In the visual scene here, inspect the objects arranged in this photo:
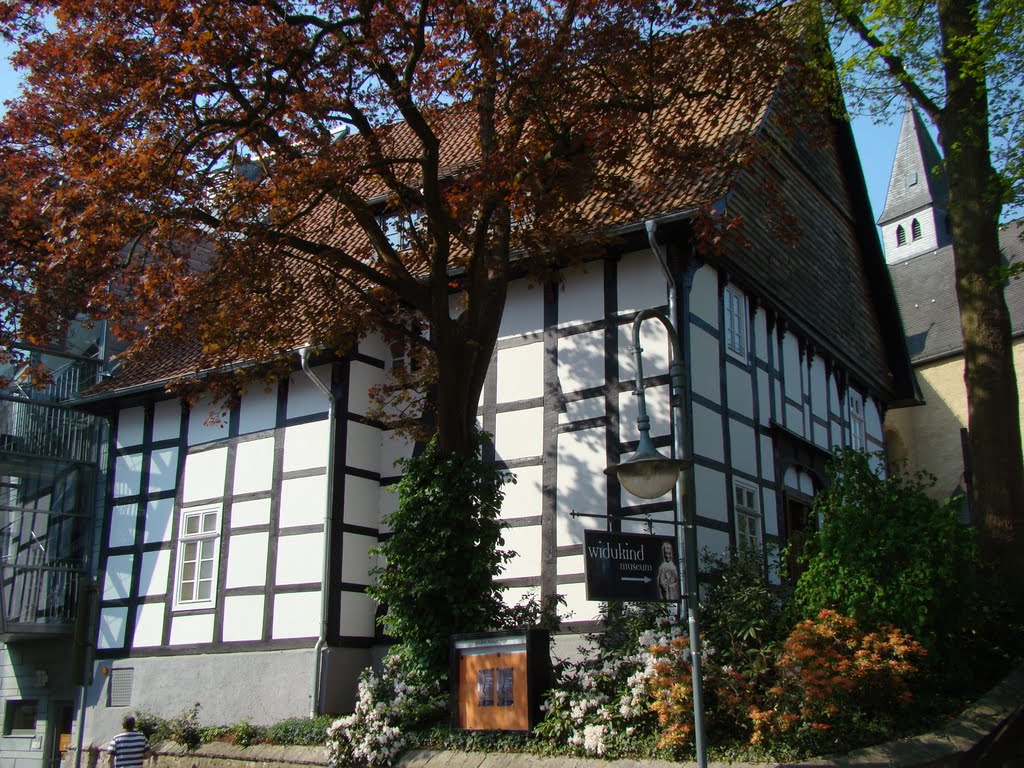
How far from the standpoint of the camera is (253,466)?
18.5 metres

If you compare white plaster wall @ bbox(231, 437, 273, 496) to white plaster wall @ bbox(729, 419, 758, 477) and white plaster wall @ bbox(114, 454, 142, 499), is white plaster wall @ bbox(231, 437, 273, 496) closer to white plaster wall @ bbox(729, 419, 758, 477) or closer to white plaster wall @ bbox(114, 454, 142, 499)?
white plaster wall @ bbox(114, 454, 142, 499)

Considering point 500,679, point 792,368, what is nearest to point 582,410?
point 500,679

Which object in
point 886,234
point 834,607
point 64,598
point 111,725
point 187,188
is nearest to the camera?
point 834,607

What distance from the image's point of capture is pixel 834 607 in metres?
11.1

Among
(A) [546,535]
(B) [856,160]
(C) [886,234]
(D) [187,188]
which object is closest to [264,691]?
(A) [546,535]

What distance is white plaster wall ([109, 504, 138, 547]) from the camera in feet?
65.3

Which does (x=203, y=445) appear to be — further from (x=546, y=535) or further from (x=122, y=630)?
(x=546, y=535)

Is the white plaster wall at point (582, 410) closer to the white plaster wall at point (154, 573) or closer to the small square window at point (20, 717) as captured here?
the white plaster wall at point (154, 573)

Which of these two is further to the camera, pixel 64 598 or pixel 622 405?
pixel 64 598

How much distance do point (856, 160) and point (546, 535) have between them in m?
12.1

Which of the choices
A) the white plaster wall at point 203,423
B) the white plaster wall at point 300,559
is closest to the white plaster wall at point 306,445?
the white plaster wall at point 300,559

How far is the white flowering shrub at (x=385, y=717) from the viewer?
12.7 m

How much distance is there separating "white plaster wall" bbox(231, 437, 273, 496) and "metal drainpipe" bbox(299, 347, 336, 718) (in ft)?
4.98

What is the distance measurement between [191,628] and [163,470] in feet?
9.96
